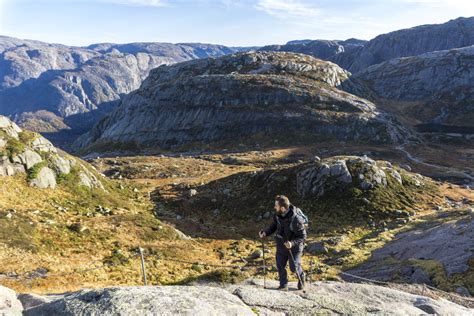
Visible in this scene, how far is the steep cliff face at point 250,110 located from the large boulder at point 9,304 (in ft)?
308

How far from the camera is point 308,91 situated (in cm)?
11669

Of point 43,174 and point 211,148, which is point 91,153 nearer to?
point 211,148

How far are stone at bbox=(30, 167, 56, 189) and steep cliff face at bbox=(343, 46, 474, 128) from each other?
115970mm

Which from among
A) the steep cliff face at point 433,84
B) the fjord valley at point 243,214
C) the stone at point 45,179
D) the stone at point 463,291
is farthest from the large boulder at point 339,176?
the steep cliff face at point 433,84

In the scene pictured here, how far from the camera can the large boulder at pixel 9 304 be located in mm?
10070

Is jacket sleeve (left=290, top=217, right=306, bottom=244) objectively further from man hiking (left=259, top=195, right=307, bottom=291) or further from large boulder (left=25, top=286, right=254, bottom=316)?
large boulder (left=25, top=286, right=254, bottom=316)

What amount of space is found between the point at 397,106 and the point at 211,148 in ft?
258

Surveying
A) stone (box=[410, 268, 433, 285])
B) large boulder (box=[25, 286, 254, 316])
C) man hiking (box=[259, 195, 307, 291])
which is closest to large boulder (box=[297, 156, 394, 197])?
stone (box=[410, 268, 433, 285])

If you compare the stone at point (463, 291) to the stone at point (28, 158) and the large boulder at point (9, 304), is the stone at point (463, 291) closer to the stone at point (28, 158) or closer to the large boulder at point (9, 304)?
the large boulder at point (9, 304)

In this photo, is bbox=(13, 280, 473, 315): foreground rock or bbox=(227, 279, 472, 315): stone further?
bbox=(227, 279, 472, 315): stone

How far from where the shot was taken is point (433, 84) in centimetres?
14650

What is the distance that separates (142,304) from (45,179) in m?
30.0

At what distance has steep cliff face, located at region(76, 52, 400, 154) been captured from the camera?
350ft

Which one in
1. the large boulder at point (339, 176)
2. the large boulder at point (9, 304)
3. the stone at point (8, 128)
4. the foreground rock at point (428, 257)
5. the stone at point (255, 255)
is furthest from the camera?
the large boulder at point (339, 176)
